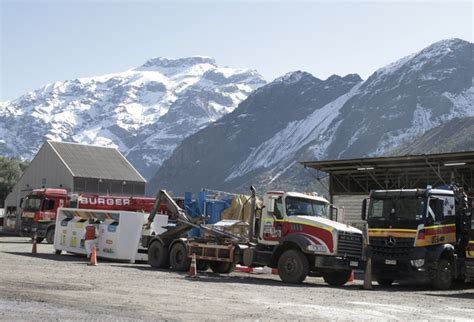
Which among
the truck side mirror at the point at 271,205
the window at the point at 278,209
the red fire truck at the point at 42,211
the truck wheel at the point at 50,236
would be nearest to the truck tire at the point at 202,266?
the truck side mirror at the point at 271,205

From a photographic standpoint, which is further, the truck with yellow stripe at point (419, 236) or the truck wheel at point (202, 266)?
the truck wheel at point (202, 266)

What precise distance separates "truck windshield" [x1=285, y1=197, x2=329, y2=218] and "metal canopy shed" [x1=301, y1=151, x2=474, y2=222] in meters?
12.2

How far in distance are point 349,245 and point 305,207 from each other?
181 centimetres

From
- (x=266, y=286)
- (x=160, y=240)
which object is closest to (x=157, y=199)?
(x=160, y=240)

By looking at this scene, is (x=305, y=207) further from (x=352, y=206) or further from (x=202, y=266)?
(x=352, y=206)

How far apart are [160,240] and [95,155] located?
191 feet

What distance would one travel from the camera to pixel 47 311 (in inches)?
468

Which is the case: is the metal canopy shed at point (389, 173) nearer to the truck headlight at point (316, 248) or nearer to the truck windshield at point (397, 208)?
the truck windshield at point (397, 208)

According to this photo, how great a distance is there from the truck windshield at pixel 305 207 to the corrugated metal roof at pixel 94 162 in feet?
183

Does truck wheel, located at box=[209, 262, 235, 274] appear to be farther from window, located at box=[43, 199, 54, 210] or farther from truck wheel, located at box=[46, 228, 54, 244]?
window, located at box=[43, 199, 54, 210]

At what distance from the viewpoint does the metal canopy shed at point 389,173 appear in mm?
33188

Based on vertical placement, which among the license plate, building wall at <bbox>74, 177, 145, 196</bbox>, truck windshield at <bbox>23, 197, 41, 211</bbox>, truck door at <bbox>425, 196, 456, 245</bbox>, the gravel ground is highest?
building wall at <bbox>74, 177, 145, 196</bbox>

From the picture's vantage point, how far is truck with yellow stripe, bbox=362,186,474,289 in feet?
66.6

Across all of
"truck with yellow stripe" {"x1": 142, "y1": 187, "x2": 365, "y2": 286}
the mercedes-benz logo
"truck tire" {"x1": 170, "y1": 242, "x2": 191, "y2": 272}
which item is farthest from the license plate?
"truck tire" {"x1": 170, "y1": 242, "x2": 191, "y2": 272}
